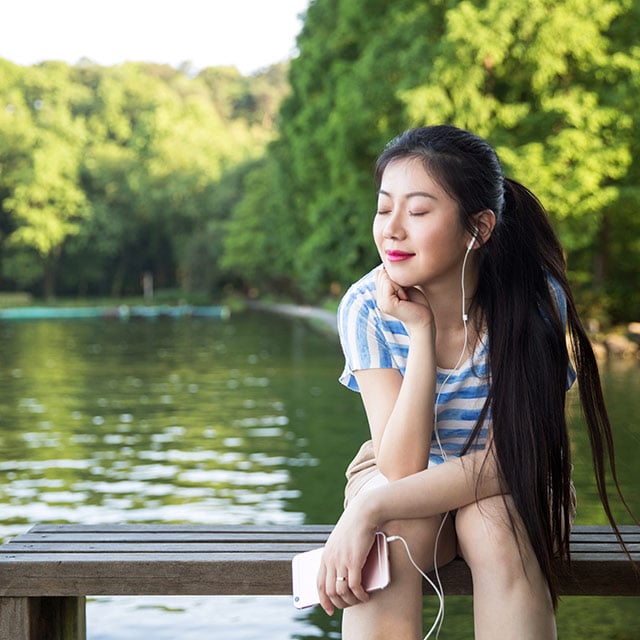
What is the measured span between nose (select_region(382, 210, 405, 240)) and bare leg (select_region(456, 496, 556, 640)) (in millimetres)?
596

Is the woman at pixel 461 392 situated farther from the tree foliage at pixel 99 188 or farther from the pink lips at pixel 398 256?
the tree foliage at pixel 99 188

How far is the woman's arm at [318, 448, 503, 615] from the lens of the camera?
7.58ft

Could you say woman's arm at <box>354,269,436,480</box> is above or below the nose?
below

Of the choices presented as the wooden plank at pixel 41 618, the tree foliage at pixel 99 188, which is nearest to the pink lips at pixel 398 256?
the wooden plank at pixel 41 618

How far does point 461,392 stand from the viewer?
2.63m

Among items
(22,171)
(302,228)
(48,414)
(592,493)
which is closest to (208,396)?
(48,414)

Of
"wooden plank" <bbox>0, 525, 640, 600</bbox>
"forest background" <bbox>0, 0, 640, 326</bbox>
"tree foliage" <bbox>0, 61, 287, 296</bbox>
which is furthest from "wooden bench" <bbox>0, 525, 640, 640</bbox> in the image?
"tree foliage" <bbox>0, 61, 287, 296</bbox>

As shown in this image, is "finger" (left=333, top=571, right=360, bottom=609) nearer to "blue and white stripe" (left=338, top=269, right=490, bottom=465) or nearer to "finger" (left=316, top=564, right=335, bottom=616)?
"finger" (left=316, top=564, right=335, bottom=616)

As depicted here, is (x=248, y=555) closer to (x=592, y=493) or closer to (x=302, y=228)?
(x=592, y=493)

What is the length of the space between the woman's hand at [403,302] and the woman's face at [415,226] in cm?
2

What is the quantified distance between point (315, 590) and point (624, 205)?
1735cm

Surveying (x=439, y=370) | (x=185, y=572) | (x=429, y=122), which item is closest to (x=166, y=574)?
(x=185, y=572)

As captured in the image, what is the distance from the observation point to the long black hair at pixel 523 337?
8.04ft

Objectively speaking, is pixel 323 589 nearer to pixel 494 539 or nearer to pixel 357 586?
pixel 357 586
